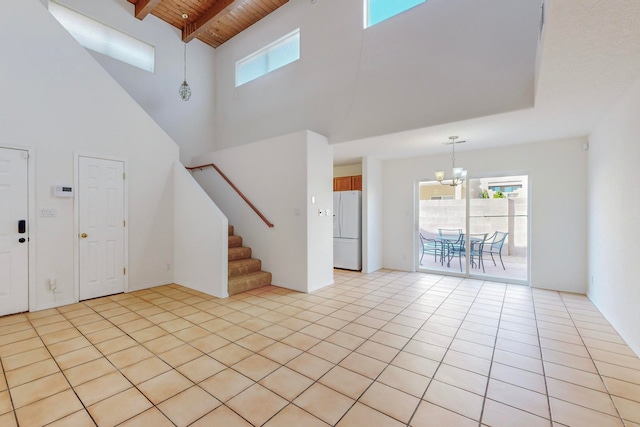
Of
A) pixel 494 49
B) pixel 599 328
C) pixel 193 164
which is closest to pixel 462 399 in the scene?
pixel 599 328

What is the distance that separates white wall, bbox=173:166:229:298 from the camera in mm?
4363

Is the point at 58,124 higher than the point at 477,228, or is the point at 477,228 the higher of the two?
the point at 58,124

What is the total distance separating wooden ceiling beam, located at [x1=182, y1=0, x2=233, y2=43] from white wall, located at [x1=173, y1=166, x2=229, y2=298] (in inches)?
132

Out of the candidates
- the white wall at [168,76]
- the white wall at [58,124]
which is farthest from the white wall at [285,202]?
the white wall at [168,76]

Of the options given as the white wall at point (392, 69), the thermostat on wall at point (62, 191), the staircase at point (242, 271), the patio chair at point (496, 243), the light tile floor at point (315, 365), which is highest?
the white wall at point (392, 69)

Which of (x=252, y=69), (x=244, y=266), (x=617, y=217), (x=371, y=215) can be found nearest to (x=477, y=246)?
(x=371, y=215)

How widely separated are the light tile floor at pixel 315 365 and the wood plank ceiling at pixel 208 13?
5772 mm

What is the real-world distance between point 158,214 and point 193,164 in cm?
219

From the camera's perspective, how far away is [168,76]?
6633 millimetres

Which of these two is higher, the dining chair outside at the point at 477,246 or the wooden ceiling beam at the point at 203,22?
the wooden ceiling beam at the point at 203,22

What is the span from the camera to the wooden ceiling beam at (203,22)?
18.7ft

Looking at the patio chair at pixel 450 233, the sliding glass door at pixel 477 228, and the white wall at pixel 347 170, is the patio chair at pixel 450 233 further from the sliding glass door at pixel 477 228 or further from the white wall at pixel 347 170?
the white wall at pixel 347 170

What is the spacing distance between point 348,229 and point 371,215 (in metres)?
0.61

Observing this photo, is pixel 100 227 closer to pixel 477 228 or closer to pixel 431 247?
pixel 431 247
